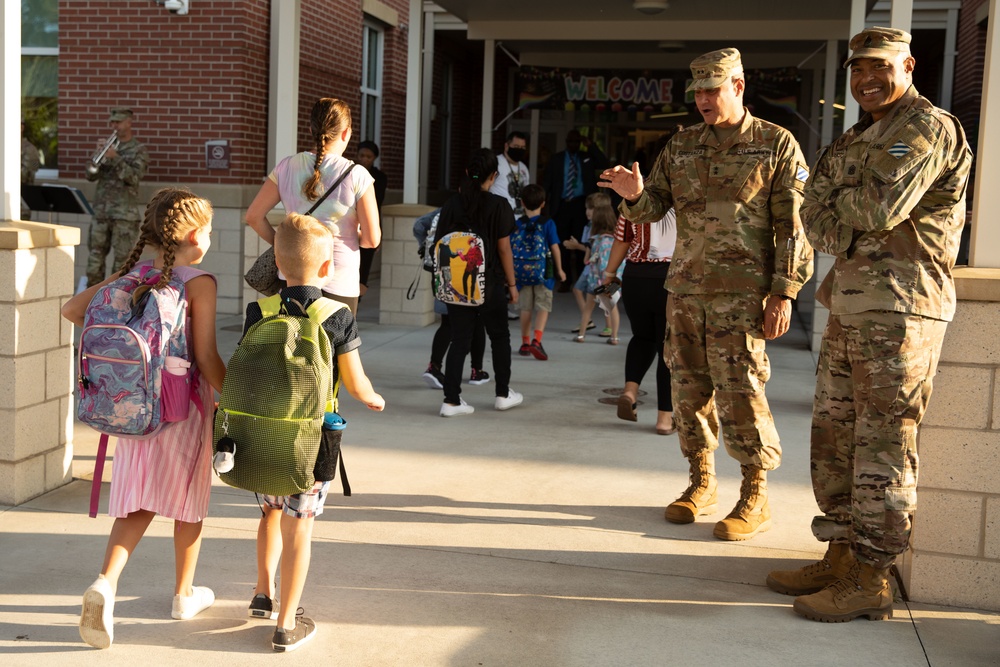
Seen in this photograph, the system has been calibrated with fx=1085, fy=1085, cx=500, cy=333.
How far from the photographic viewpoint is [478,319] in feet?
23.2

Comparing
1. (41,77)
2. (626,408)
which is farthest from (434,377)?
(41,77)

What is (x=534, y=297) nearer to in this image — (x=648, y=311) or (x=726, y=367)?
(x=648, y=311)

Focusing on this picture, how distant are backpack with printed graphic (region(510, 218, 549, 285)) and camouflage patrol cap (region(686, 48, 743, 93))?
180 inches

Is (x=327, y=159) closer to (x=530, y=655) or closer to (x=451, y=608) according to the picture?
(x=451, y=608)

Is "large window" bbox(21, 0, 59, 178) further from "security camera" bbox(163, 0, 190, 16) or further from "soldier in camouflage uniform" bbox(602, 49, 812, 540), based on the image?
"soldier in camouflage uniform" bbox(602, 49, 812, 540)

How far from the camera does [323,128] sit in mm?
4914

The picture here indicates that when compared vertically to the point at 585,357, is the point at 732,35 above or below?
above

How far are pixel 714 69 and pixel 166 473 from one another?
2565 mm

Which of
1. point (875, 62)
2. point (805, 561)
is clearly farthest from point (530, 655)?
point (875, 62)

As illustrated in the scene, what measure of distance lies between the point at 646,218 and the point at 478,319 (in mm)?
2555

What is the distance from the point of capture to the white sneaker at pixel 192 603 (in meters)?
3.57

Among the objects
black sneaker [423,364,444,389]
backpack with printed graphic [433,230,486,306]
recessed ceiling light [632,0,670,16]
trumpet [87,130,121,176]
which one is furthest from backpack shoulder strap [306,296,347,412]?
A: recessed ceiling light [632,0,670,16]

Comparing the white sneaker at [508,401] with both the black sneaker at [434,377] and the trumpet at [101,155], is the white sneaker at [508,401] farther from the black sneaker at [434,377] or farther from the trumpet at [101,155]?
the trumpet at [101,155]

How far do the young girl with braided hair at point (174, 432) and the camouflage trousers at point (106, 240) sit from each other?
796 centimetres
